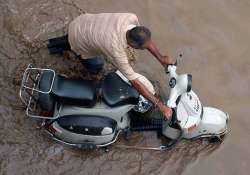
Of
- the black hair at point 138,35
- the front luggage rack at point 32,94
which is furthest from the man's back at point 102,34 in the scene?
the front luggage rack at point 32,94

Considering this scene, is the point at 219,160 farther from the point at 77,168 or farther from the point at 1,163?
the point at 1,163

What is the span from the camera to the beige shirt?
4.23m

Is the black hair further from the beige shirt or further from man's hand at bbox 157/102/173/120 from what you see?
man's hand at bbox 157/102/173/120

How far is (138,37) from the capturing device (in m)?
4.13

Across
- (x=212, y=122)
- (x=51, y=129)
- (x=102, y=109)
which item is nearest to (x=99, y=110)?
(x=102, y=109)

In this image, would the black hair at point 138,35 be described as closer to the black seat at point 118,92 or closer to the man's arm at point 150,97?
the man's arm at point 150,97

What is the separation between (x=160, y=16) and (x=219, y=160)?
192 cm

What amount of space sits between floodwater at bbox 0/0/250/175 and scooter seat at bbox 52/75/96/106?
69cm

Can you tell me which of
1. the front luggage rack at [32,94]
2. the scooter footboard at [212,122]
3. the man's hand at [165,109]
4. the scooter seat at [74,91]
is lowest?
the front luggage rack at [32,94]

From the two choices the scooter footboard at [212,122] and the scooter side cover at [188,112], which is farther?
the scooter footboard at [212,122]

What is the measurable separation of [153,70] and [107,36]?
133 centimetres

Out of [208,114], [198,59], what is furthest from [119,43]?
[198,59]

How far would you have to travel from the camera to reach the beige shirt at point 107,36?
423 cm

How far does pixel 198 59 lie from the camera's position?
567cm
